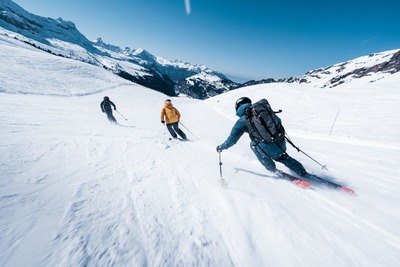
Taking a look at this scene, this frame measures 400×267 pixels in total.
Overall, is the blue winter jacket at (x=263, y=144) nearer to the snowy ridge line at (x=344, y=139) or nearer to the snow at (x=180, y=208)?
the snow at (x=180, y=208)

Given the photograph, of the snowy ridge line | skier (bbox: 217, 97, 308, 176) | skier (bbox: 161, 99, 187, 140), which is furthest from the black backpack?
the snowy ridge line

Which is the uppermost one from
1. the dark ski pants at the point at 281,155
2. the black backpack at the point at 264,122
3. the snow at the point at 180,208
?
the black backpack at the point at 264,122

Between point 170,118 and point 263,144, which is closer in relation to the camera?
point 263,144

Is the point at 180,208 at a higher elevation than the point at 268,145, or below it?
below

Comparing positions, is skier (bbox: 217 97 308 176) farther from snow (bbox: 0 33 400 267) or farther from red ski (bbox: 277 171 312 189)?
snow (bbox: 0 33 400 267)

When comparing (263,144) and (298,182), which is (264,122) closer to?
(263,144)

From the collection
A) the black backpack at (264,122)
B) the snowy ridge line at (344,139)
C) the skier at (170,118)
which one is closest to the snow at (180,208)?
the snowy ridge line at (344,139)

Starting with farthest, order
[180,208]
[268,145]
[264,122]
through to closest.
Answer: [268,145]
[264,122]
[180,208]

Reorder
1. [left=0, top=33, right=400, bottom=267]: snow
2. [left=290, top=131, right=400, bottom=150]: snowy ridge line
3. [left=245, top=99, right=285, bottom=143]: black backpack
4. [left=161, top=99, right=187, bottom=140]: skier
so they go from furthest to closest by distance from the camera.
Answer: [left=161, top=99, right=187, bottom=140]: skier → [left=290, top=131, right=400, bottom=150]: snowy ridge line → [left=245, top=99, right=285, bottom=143]: black backpack → [left=0, top=33, right=400, bottom=267]: snow

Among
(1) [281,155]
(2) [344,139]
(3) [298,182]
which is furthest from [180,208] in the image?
(2) [344,139]

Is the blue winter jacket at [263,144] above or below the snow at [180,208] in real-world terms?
above

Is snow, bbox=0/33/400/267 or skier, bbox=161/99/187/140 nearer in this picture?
snow, bbox=0/33/400/267

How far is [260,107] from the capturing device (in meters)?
4.92

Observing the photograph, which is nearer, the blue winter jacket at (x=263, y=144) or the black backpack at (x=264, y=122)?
the black backpack at (x=264, y=122)
